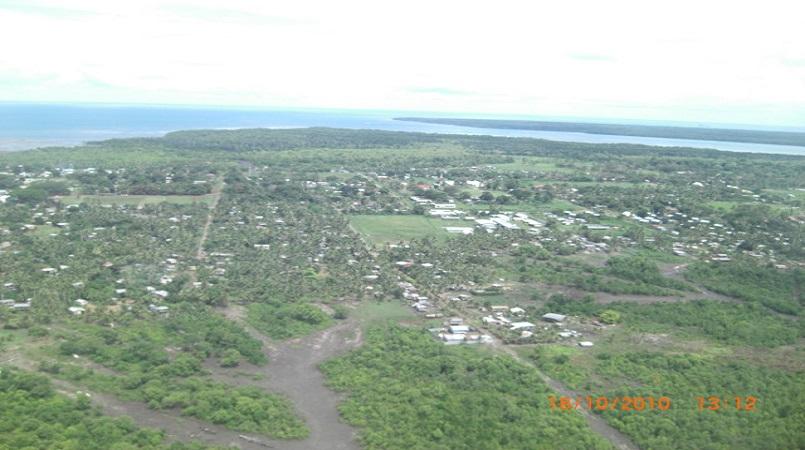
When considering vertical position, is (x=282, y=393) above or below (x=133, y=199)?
below

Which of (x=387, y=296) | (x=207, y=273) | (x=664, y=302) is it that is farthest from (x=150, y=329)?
(x=664, y=302)

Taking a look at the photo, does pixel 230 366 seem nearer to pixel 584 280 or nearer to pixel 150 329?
pixel 150 329

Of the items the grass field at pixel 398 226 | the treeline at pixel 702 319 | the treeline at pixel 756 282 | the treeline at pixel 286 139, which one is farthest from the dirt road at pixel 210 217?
the treeline at pixel 286 139

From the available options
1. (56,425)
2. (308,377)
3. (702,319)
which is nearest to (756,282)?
(702,319)

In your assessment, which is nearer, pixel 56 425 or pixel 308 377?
pixel 56 425

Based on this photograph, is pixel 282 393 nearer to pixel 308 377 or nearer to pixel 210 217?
pixel 308 377
